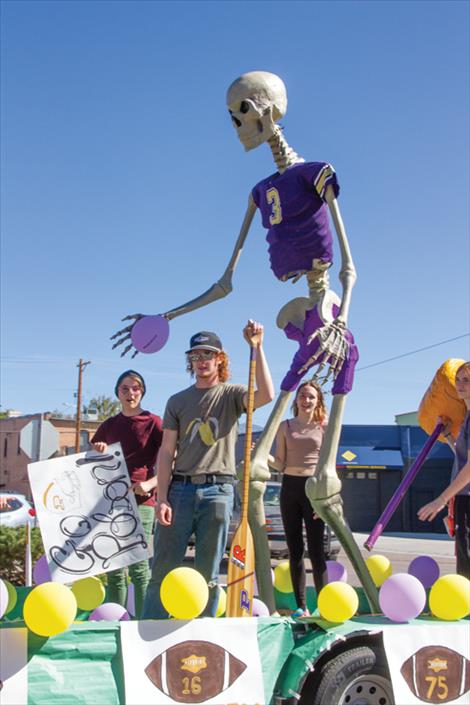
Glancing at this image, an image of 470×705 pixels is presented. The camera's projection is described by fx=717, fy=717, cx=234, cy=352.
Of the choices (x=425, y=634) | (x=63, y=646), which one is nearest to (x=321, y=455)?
(x=425, y=634)

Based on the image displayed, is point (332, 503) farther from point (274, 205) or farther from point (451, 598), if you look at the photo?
point (274, 205)

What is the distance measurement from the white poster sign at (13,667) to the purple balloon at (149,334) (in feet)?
6.38

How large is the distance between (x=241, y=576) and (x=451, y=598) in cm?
104

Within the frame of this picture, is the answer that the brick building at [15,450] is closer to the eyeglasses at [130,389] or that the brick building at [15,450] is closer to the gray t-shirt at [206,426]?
the eyeglasses at [130,389]

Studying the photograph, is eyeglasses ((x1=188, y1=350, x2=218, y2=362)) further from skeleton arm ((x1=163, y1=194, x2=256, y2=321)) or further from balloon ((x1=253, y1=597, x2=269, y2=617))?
balloon ((x1=253, y1=597, x2=269, y2=617))

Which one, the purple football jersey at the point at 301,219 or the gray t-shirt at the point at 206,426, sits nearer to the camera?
the gray t-shirt at the point at 206,426

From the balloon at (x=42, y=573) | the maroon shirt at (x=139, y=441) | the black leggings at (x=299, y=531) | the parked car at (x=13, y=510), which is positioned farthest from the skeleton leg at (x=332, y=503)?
the parked car at (x=13, y=510)

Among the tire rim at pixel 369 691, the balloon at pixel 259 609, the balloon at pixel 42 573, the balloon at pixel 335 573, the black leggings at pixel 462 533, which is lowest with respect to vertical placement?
the tire rim at pixel 369 691

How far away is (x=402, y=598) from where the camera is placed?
3.41 m

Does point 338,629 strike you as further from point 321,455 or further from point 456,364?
→ point 456,364

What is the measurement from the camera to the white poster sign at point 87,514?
4004 millimetres

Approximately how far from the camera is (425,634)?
136 inches

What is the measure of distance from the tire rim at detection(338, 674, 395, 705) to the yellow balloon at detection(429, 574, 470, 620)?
0.45m

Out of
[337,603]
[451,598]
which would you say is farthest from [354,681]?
[451,598]
